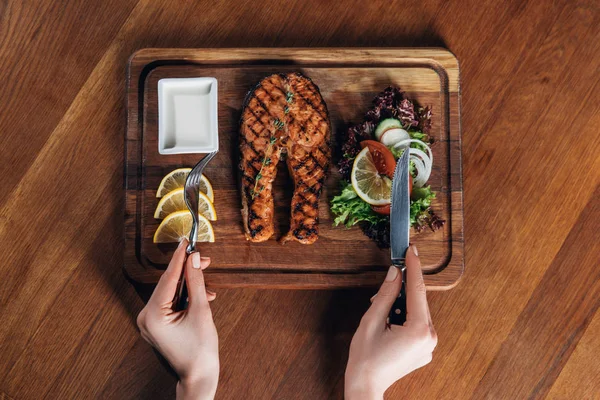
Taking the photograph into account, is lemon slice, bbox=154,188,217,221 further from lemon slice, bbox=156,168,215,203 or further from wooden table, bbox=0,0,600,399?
wooden table, bbox=0,0,600,399

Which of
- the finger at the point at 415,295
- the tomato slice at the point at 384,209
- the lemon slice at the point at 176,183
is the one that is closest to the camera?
the finger at the point at 415,295

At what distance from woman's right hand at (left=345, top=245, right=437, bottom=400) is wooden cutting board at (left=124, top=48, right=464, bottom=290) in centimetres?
25

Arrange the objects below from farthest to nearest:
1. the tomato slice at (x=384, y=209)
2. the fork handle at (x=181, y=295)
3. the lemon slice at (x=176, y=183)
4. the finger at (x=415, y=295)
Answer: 1. the lemon slice at (x=176, y=183)
2. the tomato slice at (x=384, y=209)
3. the fork handle at (x=181, y=295)
4. the finger at (x=415, y=295)

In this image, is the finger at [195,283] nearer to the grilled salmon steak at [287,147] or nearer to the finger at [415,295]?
the grilled salmon steak at [287,147]

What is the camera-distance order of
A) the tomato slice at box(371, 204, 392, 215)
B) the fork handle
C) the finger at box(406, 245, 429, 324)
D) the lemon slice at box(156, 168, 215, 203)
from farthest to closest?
the lemon slice at box(156, 168, 215, 203) < the tomato slice at box(371, 204, 392, 215) < the fork handle < the finger at box(406, 245, 429, 324)

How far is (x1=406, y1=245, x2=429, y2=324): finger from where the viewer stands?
7.30 ft

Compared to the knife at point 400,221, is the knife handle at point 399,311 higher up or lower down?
lower down

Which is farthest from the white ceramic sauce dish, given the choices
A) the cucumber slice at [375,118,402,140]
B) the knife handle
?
the knife handle

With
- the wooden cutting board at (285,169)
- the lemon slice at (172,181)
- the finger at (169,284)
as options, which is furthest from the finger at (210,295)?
the lemon slice at (172,181)

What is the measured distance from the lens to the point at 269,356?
2613mm

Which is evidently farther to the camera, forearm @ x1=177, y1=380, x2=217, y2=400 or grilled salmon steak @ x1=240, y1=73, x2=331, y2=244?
grilled salmon steak @ x1=240, y1=73, x2=331, y2=244

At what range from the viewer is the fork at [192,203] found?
7.72 feet

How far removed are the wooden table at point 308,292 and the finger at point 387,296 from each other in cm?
30

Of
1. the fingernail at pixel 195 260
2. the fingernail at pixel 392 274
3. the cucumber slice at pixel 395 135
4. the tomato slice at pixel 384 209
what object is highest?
the cucumber slice at pixel 395 135
